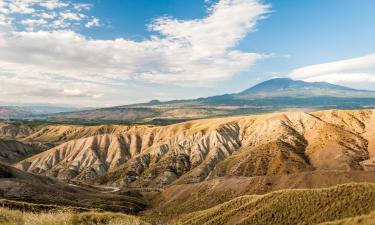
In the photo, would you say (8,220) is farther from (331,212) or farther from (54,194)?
(54,194)

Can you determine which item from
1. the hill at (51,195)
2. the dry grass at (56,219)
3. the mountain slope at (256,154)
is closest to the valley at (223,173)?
the hill at (51,195)

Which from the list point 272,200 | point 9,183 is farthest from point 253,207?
point 9,183

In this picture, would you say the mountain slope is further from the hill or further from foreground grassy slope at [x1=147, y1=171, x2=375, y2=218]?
the hill

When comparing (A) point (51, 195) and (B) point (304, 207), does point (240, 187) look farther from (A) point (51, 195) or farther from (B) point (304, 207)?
(B) point (304, 207)

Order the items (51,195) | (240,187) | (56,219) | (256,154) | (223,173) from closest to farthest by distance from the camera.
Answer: (56,219) < (51,195) < (240,187) < (223,173) < (256,154)

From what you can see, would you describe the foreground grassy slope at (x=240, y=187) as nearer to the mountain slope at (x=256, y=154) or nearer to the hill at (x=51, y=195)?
the hill at (x=51, y=195)

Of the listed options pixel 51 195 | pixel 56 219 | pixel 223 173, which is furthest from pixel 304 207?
pixel 223 173
